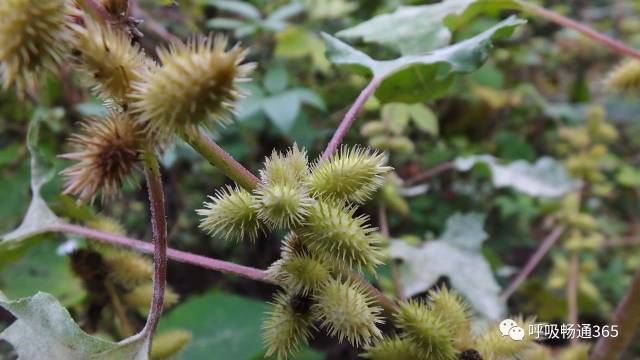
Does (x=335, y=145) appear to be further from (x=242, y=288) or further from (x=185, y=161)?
(x=185, y=161)

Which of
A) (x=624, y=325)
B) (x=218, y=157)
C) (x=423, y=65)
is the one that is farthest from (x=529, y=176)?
(x=218, y=157)

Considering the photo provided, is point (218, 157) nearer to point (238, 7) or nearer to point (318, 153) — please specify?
point (238, 7)

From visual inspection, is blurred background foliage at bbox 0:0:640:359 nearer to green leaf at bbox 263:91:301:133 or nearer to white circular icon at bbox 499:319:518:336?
green leaf at bbox 263:91:301:133

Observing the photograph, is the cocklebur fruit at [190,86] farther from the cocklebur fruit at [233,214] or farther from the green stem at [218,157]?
the cocklebur fruit at [233,214]

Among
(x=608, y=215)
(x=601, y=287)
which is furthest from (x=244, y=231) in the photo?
(x=608, y=215)

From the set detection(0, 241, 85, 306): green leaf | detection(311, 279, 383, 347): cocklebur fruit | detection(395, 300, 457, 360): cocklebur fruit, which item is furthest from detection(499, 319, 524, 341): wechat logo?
detection(0, 241, 85, 306): green leaf

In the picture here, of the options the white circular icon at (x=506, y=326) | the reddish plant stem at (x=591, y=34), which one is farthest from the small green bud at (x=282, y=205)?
the reddish plant stem at (x=591, y=34)
